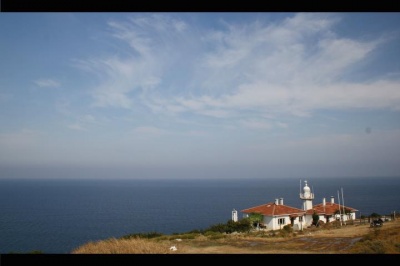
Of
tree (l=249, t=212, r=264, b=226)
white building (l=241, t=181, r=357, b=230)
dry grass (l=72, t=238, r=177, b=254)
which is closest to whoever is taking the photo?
dry grass (l=72, t=238, r=177, b=254)

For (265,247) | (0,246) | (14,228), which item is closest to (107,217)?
(14,228)

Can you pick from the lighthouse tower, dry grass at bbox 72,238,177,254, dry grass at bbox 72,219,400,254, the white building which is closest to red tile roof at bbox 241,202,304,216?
the white building

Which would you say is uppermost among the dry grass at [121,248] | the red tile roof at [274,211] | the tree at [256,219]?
the dry grass at [121,248]

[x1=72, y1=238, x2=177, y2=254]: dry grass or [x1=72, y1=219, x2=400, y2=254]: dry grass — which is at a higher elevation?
[x1=72, y1=238, x2=177, y2=254]: dry grass

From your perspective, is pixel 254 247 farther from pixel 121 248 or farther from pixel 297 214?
pixel 297 214

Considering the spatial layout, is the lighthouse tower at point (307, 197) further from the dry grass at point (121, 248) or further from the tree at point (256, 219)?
the dry grass at point (121, 248)

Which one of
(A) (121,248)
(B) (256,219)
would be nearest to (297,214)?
(B) (256,219)

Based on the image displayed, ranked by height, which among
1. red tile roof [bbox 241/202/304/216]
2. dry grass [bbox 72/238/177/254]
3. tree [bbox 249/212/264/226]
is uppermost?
dry grass [bbox 72/238/177/254]

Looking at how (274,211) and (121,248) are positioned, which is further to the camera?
(274,211)

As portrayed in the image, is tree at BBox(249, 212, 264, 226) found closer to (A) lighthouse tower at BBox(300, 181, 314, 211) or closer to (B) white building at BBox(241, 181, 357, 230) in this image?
(B) white building at BBox(241, 181, 357, 230)

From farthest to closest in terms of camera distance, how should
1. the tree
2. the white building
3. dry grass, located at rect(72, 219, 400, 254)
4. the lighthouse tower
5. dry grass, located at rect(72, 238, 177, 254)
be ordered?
the lighthouse tower → the tree → the white building → dry grass, located at rect(72, 219, 400, 254) → dry grass, located at rect(72, 238, 177, 254)

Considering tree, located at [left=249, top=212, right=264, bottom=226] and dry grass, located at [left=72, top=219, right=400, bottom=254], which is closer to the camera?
dry grass, located at [left=72, top=219, right=400, bottom=254]

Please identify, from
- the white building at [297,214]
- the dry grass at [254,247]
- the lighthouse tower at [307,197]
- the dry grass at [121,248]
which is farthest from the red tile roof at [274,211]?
the dry grass at [121,248]
